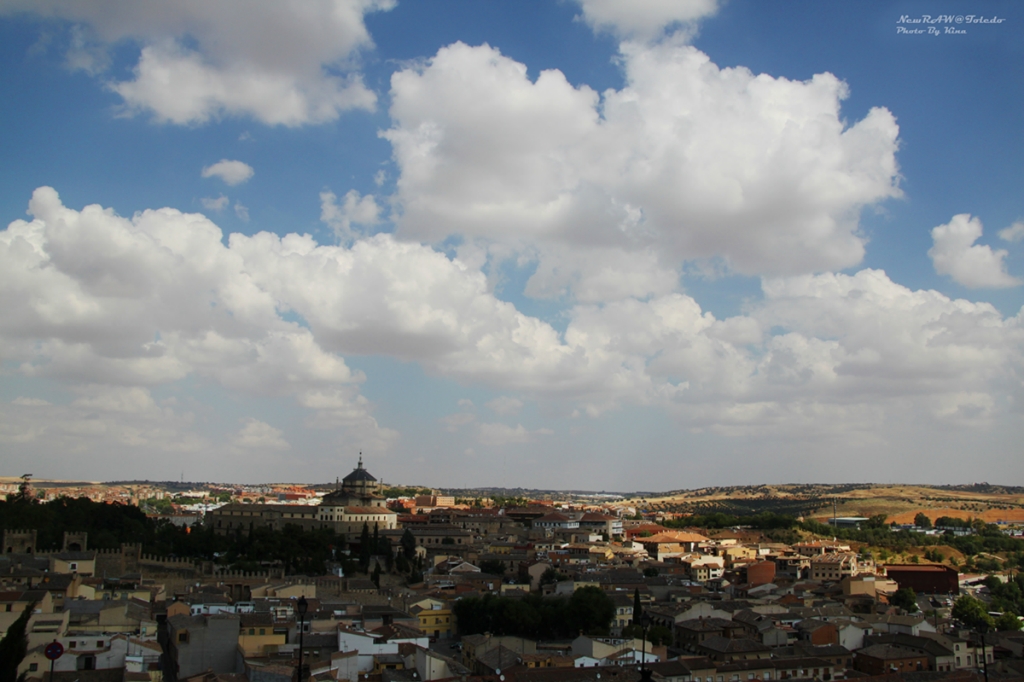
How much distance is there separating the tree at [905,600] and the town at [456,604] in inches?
5.5

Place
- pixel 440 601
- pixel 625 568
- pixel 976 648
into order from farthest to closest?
1. pixel 625 568
2. pixel 440 601
3. pixel 976 648

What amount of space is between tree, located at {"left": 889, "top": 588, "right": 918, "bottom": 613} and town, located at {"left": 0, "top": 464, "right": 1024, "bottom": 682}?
5.5 inches

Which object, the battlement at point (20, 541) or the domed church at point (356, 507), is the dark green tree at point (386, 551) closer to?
the domed church at point (356, 507)

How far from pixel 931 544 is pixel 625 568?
4067 cm

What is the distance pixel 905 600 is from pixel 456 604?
100ft

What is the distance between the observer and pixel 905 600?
57.2 meters

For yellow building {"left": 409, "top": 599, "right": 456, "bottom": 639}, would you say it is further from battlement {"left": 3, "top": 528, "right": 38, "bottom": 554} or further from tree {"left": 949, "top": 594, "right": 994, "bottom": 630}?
tree {"left": 949, "top": 594, "right": 994, "bottom": 630}

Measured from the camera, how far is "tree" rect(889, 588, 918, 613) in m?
55.7

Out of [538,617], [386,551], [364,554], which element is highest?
[364,554]

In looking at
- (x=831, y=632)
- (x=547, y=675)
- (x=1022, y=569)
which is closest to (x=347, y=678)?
(x=547, y=675)

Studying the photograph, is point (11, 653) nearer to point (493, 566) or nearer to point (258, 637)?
point (258, 637)

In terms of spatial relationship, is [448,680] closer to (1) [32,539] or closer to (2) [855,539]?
(1) [32,539]

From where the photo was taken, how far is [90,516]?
59.8 m

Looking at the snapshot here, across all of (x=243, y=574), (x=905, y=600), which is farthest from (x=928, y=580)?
(x=243, y=574)
